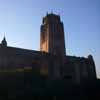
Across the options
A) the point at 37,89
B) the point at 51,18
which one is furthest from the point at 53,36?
the point at 37,89

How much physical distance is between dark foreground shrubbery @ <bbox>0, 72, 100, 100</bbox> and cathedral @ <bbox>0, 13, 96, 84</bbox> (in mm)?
1918

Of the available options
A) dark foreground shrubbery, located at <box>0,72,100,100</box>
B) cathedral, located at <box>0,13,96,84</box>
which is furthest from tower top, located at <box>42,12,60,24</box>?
dark foreground shrubbery, located at <box>0,72,100,100</box>

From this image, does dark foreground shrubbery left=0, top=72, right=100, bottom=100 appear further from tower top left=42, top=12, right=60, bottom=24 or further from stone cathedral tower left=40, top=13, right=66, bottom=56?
tower top left=42, top=12, right=60, bottom=24

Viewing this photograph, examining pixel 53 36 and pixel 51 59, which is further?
pixel 53 36

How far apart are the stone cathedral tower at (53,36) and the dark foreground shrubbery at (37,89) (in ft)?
36.0

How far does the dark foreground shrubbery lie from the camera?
1215 inches

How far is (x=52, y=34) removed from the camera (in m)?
47.1

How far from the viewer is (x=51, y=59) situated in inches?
1693

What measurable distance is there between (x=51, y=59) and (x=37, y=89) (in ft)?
37.2

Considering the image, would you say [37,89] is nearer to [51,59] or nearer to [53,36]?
[51,59]

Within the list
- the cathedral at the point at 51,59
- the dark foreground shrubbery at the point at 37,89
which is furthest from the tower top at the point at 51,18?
the dark foreground shrubbery at the point at 37,89

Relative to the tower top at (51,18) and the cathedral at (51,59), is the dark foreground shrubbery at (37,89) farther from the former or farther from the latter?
the tower top at (51,18)

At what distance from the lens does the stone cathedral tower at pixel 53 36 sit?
4647 cm

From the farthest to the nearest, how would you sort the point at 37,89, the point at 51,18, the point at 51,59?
1. the point at 51,18
2. the point at 51,59
3. the point at 37,89
